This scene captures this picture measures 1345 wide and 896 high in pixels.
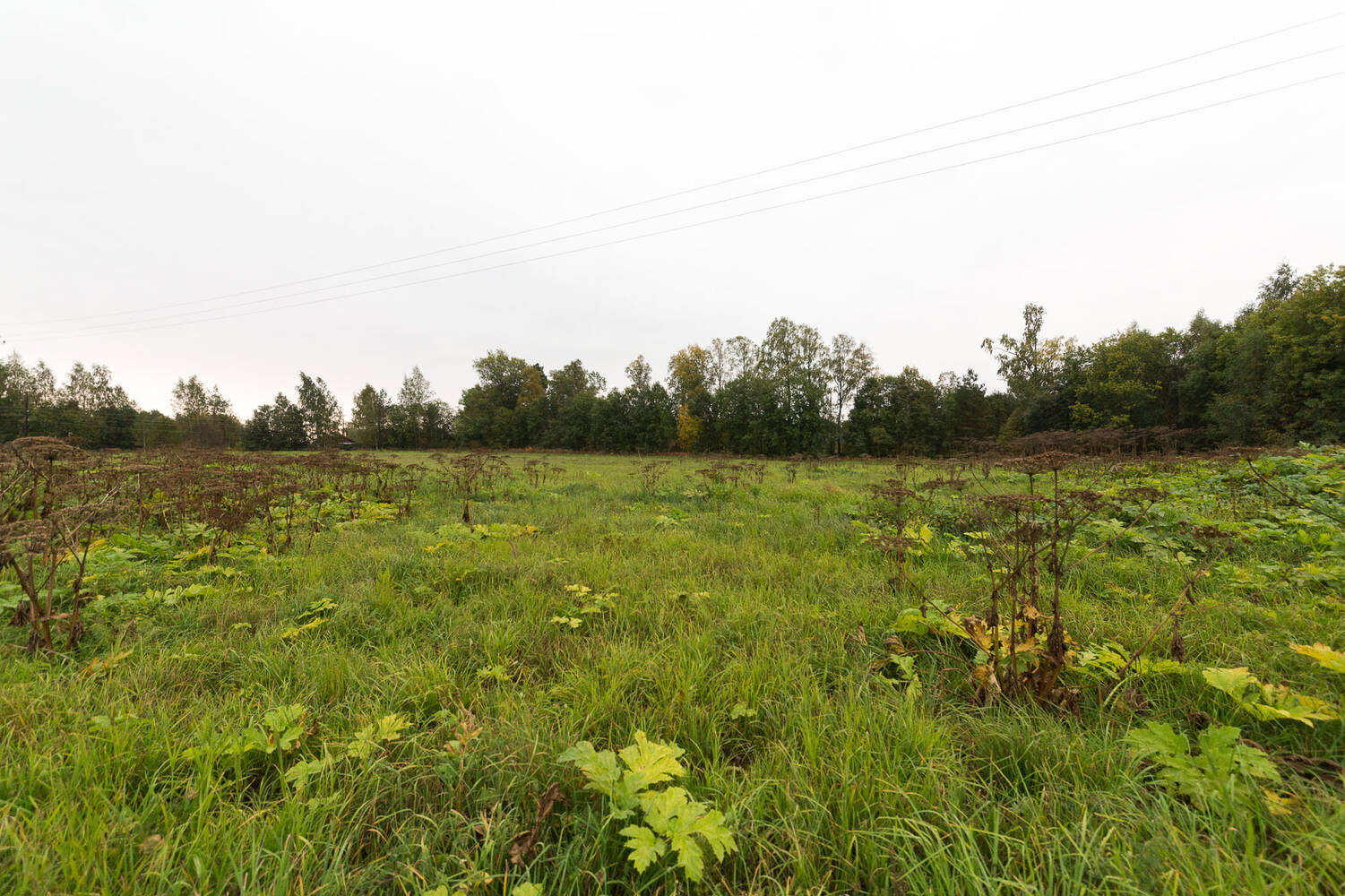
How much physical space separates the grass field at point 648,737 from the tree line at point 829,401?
3002 cm

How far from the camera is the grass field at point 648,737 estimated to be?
1.48 meters

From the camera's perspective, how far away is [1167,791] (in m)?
1.64

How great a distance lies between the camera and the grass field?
1477mm

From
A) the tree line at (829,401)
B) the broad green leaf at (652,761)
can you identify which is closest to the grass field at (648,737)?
the broad green leaf at (652,761)

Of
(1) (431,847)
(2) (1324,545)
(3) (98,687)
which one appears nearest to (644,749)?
(1) (431,847)

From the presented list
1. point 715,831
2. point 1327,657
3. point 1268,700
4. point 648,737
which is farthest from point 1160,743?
point 648,737

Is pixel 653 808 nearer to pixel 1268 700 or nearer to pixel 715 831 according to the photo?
pixel 715 831

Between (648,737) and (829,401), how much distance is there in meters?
45.5

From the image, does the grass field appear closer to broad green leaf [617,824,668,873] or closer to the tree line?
broad green leaf [617,824,668,873]

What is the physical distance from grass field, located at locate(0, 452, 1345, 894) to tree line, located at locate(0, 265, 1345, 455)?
3002cm

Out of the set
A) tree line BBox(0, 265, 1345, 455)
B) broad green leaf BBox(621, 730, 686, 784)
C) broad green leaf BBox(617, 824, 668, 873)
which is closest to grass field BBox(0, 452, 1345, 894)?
broad green leaf BBox(617, 824, 668, 873)

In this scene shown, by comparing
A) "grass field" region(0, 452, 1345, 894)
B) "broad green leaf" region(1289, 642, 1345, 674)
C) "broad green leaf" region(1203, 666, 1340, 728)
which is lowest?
"grass field" region(0, 452, 1345, 894)

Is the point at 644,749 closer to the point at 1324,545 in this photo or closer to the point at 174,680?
the point at 174,680

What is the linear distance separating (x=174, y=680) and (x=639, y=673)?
2.67m
